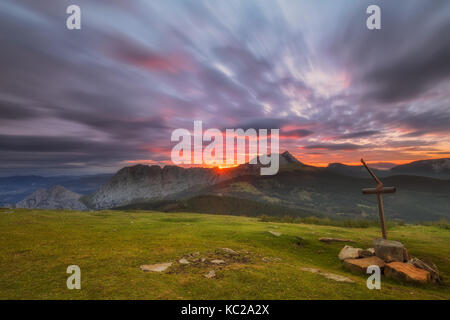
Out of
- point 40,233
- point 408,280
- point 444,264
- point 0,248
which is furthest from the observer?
point 40,233

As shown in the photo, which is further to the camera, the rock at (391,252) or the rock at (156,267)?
the rock at (391,252)

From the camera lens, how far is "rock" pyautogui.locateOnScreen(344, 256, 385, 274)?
1298 centimetres

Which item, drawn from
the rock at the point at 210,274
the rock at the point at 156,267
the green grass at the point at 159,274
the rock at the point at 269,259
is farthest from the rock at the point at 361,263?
the rock at the point at 156,267

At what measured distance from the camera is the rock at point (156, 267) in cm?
1080

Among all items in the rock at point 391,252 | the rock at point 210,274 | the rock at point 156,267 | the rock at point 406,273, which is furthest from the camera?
the rock at point 391,252

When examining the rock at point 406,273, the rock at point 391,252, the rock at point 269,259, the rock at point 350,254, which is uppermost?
the rock at point 391,252

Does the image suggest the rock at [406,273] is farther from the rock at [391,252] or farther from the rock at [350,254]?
the rock at [350,254]

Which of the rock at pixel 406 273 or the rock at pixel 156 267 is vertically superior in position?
the rock at pixel 156 267

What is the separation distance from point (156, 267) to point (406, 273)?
14.3 meters

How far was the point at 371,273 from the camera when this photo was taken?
41.1 feet

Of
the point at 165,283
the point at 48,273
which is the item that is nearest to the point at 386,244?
the point at 165,283
